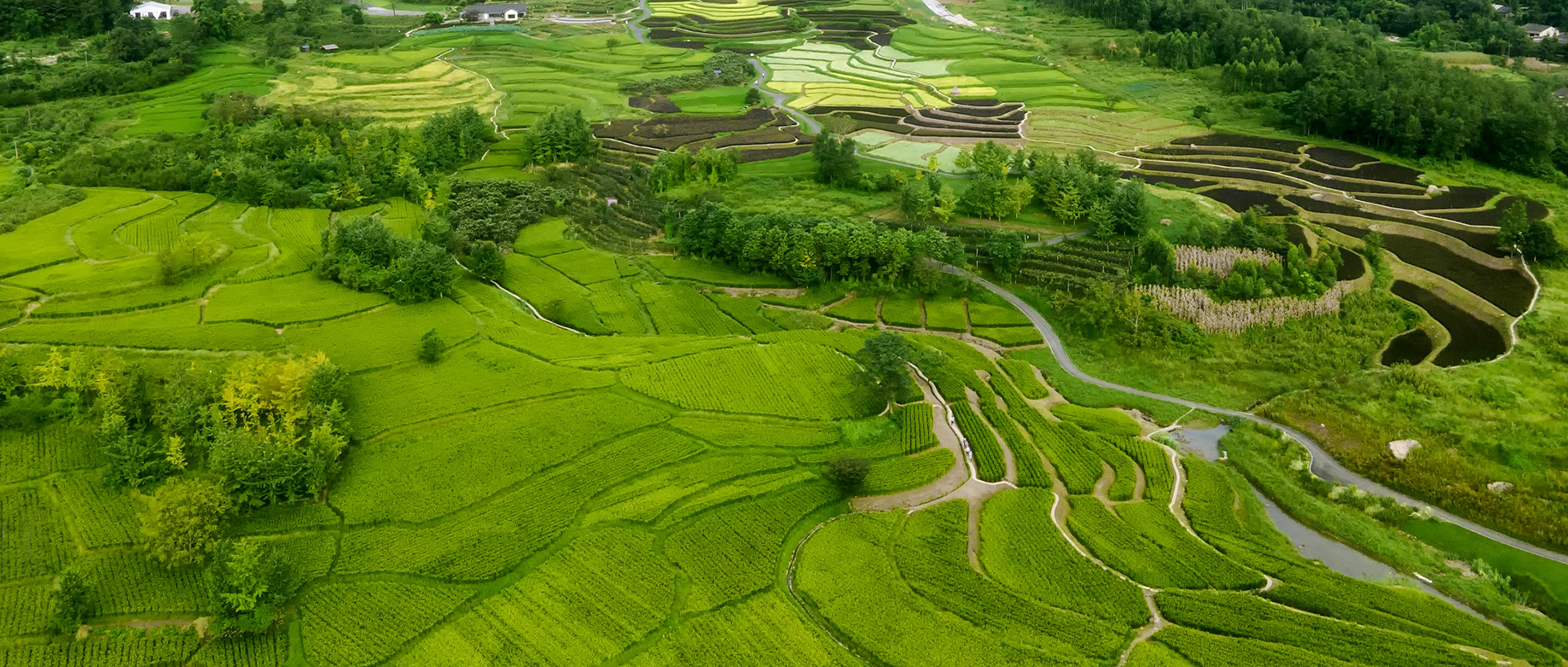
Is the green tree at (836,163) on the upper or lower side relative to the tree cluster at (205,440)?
upper

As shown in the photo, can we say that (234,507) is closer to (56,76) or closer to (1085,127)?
(1085,127)

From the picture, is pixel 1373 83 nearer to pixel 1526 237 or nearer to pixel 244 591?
pixel 1526 237

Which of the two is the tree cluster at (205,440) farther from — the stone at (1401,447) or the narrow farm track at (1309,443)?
the stone at (1401,447)

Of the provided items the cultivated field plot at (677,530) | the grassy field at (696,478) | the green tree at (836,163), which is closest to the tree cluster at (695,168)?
the green tree at (836,163)

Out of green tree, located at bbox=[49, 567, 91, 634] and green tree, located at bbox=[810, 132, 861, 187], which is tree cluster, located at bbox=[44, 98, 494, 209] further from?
green tree, located at bbox=[49, 567, 91, 634]

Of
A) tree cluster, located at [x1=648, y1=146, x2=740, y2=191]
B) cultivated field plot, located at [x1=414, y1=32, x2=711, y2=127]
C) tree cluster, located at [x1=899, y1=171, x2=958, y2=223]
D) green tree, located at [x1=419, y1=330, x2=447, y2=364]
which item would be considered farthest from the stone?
cultivated field plot, located at [x1=414, y1=32, x2=711, y2=127]

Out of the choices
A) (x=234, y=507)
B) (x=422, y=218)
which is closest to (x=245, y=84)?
(x=422, y=218)
